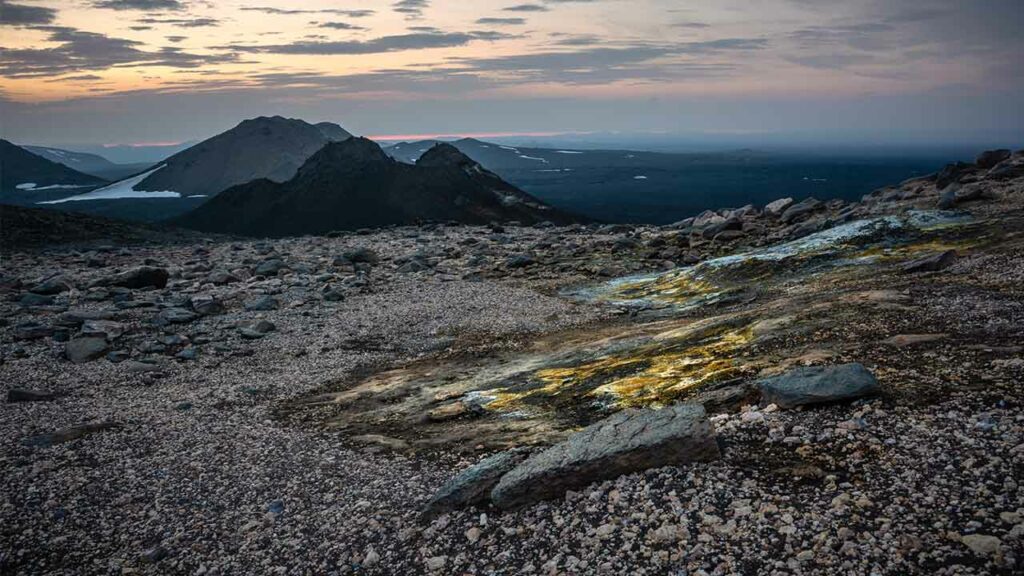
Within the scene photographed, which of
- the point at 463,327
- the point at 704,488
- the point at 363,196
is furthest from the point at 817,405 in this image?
the point at 363,196

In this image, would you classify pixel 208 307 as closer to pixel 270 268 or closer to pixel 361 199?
pixel 270 268

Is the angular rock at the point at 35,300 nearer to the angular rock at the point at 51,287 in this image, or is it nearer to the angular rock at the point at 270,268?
the angular rock at the point at 51,287

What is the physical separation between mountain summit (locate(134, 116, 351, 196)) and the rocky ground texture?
428 feet

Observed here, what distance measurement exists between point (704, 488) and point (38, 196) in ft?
645

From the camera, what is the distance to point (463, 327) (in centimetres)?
2845

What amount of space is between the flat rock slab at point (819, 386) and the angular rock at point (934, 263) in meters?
13.2

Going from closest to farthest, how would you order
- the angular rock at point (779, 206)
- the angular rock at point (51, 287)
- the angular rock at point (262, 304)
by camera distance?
1. the angular rock at point (262, 304)
2. the angular rock at point (51, 287)
3. the angular rock at point (779, 206)

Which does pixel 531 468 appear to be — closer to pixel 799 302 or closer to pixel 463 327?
pixel 799 302

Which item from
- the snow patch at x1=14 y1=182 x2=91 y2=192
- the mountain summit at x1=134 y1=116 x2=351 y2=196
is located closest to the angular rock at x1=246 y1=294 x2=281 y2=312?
the mountain summit at x1=134 y1=116 x2=351 y2=196

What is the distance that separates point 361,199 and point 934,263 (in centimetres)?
6665

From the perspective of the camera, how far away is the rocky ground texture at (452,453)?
28.3 ft

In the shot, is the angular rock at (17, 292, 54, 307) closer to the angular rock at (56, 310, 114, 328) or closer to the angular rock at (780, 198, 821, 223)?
the angular rock at (56, 310, 114, 328)

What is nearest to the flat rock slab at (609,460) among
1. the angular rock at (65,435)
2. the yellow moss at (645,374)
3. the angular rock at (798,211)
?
the yellow moss at (645,374)

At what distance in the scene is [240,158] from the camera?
161625 millimetres
